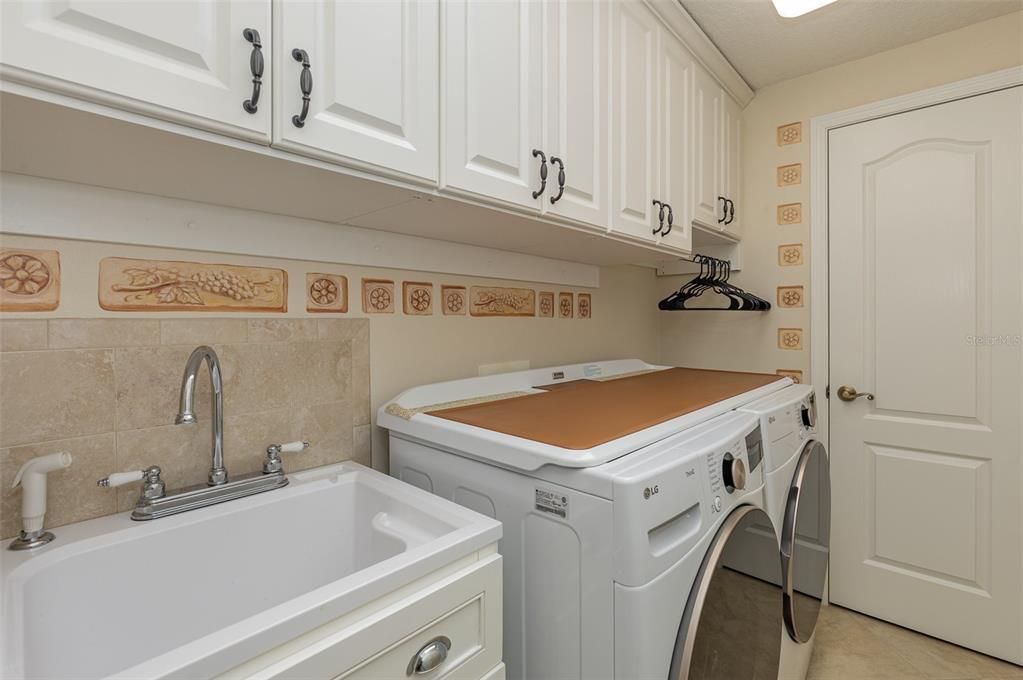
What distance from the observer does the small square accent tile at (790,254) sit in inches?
85.9

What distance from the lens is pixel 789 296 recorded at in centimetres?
221

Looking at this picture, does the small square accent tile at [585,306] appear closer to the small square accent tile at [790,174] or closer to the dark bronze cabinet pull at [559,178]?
the dark bronze cabinet pull at [559,178]

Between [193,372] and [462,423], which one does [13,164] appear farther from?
[462,423]

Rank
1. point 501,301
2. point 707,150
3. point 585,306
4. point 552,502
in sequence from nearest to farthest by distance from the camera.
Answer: point 552,502 → point 501,301 → point 707,150 → point 585,306

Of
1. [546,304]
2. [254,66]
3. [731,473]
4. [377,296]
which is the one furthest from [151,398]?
[546,304]

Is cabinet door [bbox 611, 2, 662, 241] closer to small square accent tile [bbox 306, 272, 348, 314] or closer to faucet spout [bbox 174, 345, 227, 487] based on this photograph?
small square accent tile [bbox 306, 272, 348, 314]

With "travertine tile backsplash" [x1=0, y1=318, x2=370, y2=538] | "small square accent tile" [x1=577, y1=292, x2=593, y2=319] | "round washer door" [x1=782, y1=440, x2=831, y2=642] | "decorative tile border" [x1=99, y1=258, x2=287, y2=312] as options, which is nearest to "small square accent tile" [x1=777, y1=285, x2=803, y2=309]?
"round washer door" [x1=782, y1=440, x2=831, y2=642]

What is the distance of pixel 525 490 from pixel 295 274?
2.50ft

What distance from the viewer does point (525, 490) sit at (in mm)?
900

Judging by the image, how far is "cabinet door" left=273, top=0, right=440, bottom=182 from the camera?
73cm

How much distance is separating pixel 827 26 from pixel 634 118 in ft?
3.20

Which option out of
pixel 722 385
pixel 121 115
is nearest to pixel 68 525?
pixel 121 115

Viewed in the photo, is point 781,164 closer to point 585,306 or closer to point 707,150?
point 707,150

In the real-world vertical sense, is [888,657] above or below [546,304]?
below
